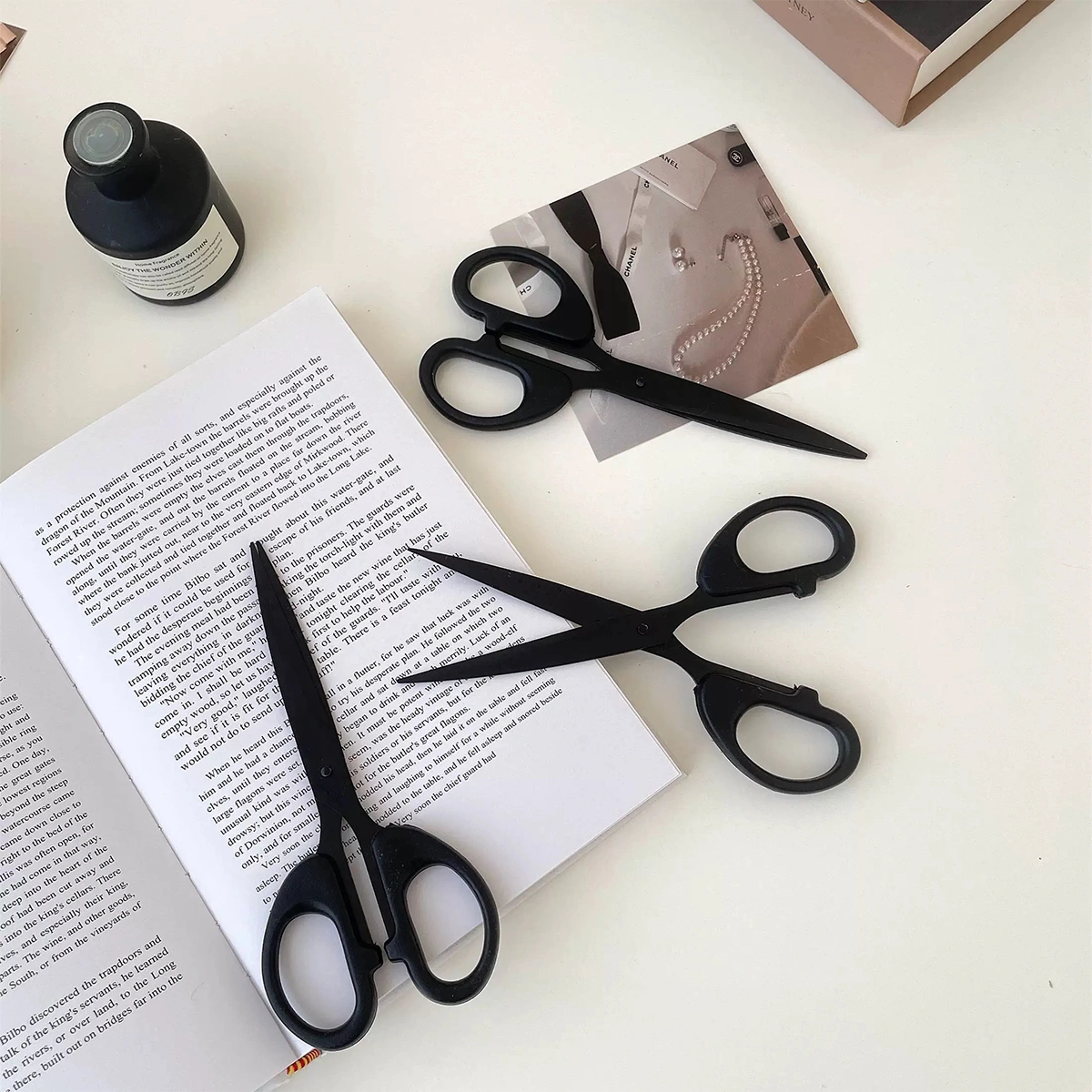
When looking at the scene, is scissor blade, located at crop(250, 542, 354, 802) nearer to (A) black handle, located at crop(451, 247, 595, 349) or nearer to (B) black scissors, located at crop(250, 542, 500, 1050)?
(B) black scissors, located at crop(250, 542, 500, 1050)

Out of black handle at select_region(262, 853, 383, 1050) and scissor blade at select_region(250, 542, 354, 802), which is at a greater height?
scissor blade at select_region(250, 542, 354, 802)

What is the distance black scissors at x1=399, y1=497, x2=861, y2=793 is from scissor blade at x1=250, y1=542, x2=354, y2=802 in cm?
4

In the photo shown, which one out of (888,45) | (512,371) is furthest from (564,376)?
(888,45)

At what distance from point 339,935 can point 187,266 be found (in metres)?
0.34

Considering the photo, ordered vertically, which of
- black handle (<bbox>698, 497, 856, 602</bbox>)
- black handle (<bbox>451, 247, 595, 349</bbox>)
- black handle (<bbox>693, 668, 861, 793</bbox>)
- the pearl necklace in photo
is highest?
black handle (<bbox>451, 247, 595, 349</bbox>)

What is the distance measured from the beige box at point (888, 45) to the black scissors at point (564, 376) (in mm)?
200

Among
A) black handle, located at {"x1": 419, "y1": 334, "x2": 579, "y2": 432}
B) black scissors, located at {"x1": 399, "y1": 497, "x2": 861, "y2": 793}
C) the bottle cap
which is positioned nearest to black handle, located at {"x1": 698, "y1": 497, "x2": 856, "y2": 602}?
black scissors, located at {"x1": 399, "y1": 497, "x2": 861, "y2": 793}

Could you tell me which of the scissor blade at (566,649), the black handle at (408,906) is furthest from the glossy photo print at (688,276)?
the black handle at (408,906)

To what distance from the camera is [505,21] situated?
619mm

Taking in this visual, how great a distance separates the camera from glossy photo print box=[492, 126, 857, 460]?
0.56 meters

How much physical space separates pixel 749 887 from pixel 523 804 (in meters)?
0.12

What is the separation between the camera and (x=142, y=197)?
1.62 ft

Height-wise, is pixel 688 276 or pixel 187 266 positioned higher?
pixel 187 266

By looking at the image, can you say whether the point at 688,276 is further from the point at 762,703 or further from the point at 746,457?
the point at 762,703
